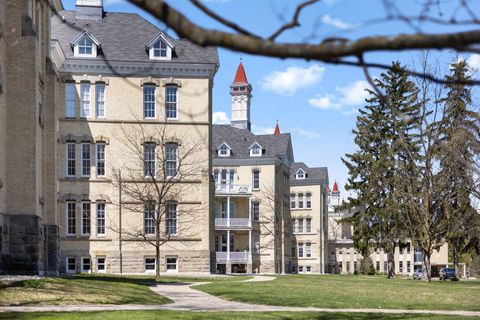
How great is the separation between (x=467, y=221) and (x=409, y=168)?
15.3 feet

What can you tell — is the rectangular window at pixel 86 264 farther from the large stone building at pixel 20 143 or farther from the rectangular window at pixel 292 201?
the rectangular window at pixel 292 201

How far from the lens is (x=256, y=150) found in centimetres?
7494

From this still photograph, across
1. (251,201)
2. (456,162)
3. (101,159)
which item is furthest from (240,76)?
(456,162)

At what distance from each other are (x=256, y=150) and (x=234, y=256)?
12062 millimetres

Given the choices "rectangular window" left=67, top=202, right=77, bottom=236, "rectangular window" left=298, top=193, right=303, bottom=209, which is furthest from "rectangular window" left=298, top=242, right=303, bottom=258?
"rectangular window" left=67, top=202, right=77, bottom=236

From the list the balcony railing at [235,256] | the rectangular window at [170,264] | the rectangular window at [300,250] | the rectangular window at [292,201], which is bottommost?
the rectangular window at [300,250]

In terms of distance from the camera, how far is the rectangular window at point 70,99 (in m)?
48.8

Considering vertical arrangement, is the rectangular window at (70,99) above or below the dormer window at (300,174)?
above

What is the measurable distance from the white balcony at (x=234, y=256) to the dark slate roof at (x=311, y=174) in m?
22.9

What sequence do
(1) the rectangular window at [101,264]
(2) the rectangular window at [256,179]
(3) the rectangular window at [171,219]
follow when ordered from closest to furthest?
(1) the rectangular window at [101,264] < (3) the rectangular window at [171,219] < (2) the rectangular window at [256,179]

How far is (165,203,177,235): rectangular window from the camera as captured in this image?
161 ft

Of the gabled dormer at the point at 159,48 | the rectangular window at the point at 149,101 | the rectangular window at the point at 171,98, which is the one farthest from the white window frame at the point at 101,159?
the gabled dormer at the point at 159,48

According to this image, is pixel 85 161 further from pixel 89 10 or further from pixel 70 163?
pixel 89 10

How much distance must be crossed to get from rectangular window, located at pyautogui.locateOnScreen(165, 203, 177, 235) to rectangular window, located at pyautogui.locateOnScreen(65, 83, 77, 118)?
7.86 metres
